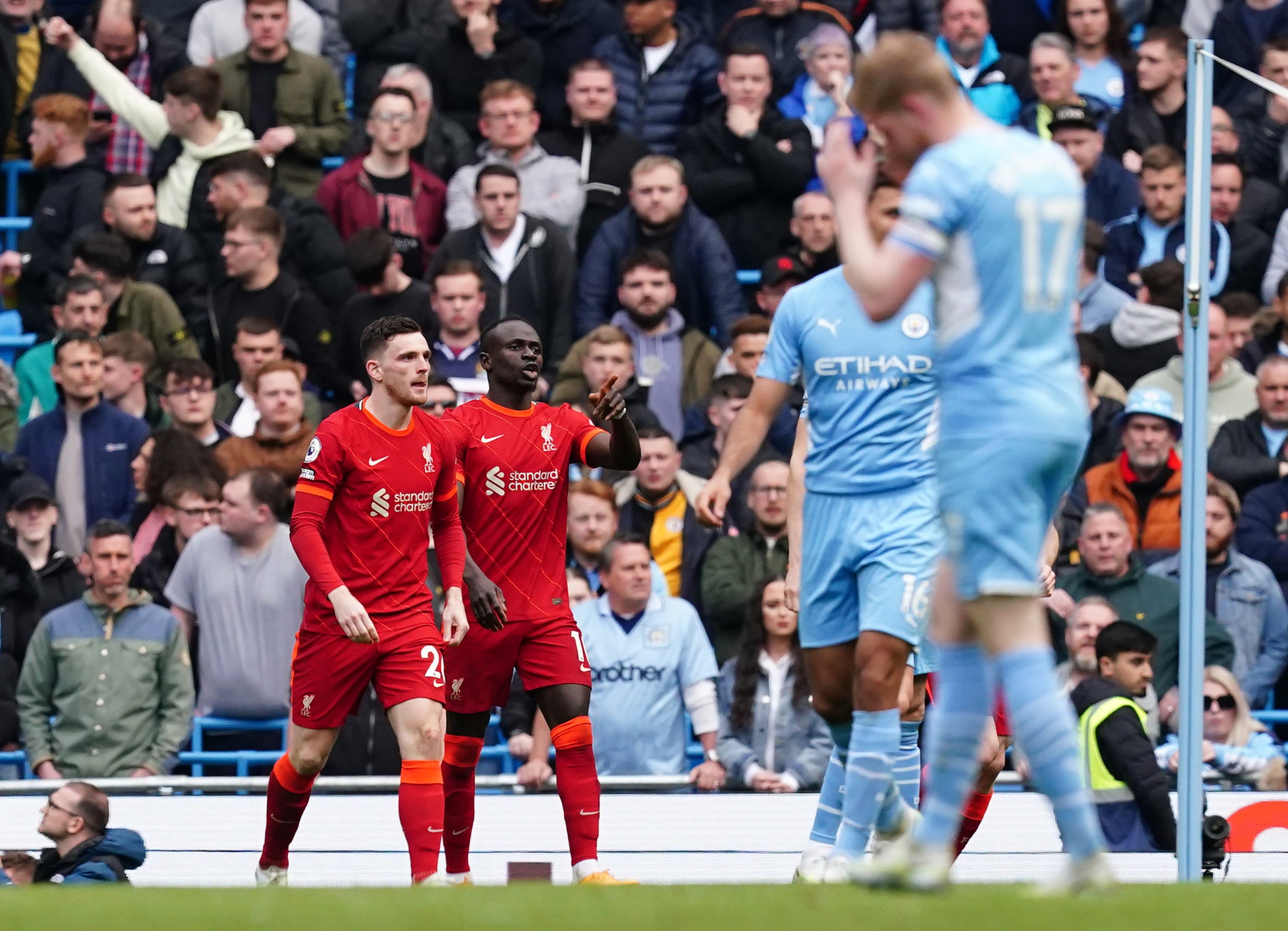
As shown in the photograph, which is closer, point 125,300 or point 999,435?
point 999,435

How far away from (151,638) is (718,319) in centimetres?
459

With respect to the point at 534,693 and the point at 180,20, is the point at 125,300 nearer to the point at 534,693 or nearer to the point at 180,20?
the point at 180,20

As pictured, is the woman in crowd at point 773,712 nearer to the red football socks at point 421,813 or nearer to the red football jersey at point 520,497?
the red football jersey at point 520,497

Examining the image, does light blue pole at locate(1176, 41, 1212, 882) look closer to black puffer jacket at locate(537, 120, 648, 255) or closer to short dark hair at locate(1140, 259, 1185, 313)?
short dark hair at locate(1140, 259, 1185, 313)

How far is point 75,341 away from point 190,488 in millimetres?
1347

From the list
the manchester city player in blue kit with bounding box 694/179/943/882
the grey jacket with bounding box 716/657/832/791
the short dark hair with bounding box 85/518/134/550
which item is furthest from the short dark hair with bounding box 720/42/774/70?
the manchester city player in blue kit with bounding box 694/179/943/882

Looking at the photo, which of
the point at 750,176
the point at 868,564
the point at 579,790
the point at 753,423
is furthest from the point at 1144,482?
the point at 868,564

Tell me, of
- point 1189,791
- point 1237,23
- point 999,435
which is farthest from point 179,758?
point 1237,23

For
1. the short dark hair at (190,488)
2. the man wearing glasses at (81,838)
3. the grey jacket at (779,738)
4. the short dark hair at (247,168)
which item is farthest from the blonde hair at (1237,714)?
the short dark hair at (247,168)

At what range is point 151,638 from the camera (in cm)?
1162

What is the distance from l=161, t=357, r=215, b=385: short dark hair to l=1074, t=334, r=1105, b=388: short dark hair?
5434 millimetres

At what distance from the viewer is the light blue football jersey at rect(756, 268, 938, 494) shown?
7.52 meters

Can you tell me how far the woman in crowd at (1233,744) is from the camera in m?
10.8

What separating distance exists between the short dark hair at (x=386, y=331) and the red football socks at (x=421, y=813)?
1.81 m
